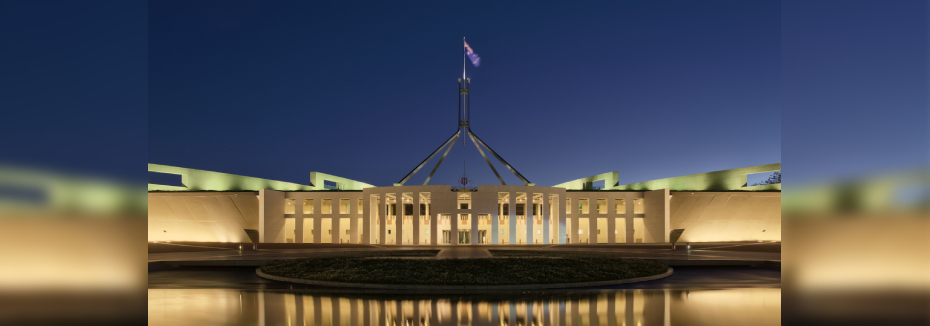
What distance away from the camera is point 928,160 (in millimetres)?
4992

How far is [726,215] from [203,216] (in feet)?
162

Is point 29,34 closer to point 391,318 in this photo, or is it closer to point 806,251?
point 806,251

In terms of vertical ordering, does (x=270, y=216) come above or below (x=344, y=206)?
below

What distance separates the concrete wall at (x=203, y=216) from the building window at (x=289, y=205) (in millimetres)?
3214

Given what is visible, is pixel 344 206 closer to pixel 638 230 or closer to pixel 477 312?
pixel 638 230

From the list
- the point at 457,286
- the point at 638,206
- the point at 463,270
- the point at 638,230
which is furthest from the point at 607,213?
the point at 457,286

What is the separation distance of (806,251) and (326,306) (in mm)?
10628

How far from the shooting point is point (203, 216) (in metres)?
46.1

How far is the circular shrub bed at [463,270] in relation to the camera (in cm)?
1606

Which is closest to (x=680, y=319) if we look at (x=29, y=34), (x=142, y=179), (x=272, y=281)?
(x=142, y=179)

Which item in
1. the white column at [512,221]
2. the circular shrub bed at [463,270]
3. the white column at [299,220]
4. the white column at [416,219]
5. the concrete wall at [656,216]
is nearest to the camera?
the circular shrub bed at [463,270]

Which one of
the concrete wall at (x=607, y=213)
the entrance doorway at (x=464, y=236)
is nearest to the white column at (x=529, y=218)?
the concrete wall at (x=607, y=213)

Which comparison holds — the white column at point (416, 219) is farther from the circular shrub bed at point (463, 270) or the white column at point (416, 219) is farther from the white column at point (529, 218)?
the circular shrub bed at point (463, 270)

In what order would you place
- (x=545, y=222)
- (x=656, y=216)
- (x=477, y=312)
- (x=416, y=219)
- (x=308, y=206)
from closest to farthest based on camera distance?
(x=477, y=312)
(x=416, y=219)
(x=545, y=222)
(x=656, y=216)
(x=308, y=206)
